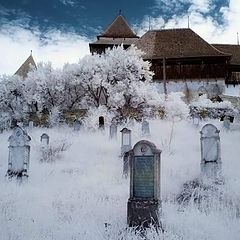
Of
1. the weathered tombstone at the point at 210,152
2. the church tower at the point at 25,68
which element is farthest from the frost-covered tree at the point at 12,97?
the weathered tombstone at the point at 210,152

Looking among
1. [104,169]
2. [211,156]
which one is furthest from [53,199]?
[211,156]

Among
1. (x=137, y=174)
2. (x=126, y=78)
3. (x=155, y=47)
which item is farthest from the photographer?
(x=155, y=47)

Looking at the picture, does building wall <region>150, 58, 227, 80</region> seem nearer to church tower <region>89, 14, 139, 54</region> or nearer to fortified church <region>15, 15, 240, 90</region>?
fortified church <region>15, 15, 240, 90</region>

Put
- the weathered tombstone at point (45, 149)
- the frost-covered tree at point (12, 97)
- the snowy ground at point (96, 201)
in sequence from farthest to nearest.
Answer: the frost-covered tree at point (12, 97)
the weathered tombstone at point (45, 149)
the snowy ground at point (96, 201)

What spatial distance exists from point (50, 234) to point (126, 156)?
17.7ft

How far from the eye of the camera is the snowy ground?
20.1 feet

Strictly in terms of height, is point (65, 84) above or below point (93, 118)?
above

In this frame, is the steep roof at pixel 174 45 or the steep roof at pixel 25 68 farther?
the steep roof at pixel 25 68

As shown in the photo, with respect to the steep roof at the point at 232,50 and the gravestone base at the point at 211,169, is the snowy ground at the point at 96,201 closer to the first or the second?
the gravestone base at the point at 211,169

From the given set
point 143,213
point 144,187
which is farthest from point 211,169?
point 143,213

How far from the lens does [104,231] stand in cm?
614

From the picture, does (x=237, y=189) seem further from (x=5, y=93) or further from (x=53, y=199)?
(x=5, y=93)

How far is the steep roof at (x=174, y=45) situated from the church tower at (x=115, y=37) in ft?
13.3

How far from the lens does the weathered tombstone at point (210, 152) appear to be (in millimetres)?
10191
